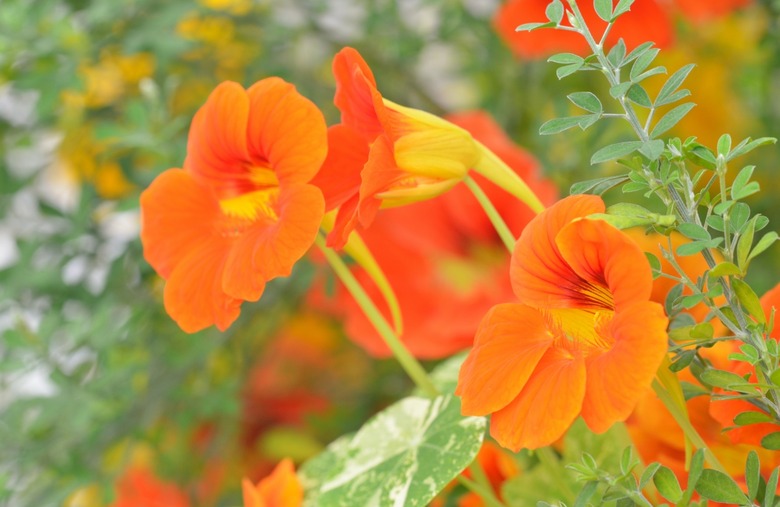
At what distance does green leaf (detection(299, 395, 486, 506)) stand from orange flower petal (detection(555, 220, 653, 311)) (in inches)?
3.8

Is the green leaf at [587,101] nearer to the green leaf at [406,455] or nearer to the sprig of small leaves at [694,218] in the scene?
the sprig of small leaves at [694,218]

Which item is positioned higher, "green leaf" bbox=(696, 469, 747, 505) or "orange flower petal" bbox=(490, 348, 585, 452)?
"orange flower petal" bbox=(490, 348, 585, 452)

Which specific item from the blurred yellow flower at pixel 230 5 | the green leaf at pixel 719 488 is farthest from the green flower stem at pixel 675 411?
the blurred yellow flower at pixel 230 5

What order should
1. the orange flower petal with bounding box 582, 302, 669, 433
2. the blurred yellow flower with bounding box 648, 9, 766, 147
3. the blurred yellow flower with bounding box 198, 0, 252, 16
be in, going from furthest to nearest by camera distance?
the blurred yellow flower with bounding box 648, 9, 766, 147
the blurred yellow flower with bounding box 198, 0, 252, 16
the orange flower petal with bounding box 582, 302, 669, 433

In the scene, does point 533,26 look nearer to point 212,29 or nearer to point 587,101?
point 587,101

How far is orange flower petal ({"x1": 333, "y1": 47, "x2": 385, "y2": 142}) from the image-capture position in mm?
341

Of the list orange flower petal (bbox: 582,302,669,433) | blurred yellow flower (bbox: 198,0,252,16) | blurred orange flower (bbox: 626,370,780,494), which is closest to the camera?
orange flower petal (bbox: 582,302,669,433)

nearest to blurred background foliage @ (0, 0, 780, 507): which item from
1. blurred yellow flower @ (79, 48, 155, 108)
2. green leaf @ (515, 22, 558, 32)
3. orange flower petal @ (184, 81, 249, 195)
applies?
blurred yellow flower @ (79, 48, 155, 108)

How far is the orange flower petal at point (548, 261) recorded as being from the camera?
0.99ft

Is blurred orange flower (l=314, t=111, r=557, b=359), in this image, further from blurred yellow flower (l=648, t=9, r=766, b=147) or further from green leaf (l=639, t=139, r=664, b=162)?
green leaf (l=639, t=139, r=664, b=162)

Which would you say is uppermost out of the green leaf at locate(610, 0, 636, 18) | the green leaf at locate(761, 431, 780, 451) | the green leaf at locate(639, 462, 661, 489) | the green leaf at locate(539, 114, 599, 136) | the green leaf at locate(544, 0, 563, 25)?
the green leaf at locate(610, 0, 636, 18)

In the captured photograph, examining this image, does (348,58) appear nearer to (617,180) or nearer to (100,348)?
(617,180)

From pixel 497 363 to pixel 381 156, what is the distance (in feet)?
0.27

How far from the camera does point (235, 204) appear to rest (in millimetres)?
407
